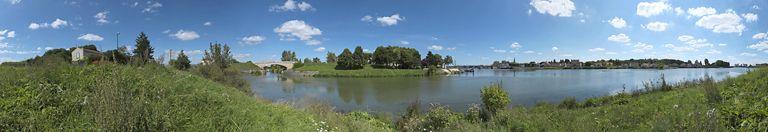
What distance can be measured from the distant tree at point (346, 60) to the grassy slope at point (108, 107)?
8607cm

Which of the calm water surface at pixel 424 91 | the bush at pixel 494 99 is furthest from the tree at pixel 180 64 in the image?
the bush at pixel 494 99

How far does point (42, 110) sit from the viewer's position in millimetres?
4742

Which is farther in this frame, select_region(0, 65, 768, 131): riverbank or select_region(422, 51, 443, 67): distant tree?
select_region(422, 51, 443, 67): distant tree

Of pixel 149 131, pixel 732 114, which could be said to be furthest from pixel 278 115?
pixel 732 114

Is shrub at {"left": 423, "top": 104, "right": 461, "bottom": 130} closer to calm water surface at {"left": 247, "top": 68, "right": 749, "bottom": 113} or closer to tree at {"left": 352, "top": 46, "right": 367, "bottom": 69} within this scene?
calm water surface at {"left": 247, "top": 68, "right": 749, "bottom": 113}

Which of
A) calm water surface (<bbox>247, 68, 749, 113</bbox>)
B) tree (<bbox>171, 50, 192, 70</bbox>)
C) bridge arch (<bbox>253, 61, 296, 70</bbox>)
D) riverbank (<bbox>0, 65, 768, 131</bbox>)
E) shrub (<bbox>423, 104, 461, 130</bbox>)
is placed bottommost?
calm water surface (<bbox>247, 68, 749, 113</bbox>)

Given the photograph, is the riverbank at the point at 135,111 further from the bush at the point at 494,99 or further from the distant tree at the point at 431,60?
the distant tree at the point at 431,60

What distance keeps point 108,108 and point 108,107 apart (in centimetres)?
1

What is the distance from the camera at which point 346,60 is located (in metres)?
93.6

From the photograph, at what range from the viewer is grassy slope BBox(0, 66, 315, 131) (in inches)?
157

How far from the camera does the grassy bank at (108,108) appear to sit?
3.98 m

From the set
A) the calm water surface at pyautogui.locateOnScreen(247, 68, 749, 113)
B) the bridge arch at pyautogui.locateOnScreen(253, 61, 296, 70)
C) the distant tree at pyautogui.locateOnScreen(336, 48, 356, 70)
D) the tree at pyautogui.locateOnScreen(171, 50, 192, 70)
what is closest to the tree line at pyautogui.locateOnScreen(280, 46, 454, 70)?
the distant tree at pyautogui.locateOnScreen(336, 48, 356, 70)

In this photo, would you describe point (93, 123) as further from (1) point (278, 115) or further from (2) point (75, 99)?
(1) point (278, 115)

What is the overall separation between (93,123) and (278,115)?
286cm
